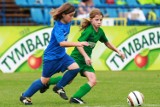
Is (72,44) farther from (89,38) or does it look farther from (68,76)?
(89,38)

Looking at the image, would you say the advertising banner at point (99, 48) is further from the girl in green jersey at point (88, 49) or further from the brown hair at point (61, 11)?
the brown hair at point (61, 11)

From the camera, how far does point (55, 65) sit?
10625 mm

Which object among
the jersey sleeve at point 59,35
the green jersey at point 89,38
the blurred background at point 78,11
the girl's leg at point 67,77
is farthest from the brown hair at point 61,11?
the blurred background at point 78,11

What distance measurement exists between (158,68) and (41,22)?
17.2 ft

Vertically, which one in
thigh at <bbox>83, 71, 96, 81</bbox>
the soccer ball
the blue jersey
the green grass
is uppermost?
the blue jersey

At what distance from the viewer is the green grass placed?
425 inches

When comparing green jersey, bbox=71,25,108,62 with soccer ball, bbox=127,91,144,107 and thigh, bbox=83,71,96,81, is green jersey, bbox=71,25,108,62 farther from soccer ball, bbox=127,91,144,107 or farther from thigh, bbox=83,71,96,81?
soccer ball, bbox=127,91,144,107

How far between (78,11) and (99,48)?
2.91m

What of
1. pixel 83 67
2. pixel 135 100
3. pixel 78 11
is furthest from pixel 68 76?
pixel 78 11

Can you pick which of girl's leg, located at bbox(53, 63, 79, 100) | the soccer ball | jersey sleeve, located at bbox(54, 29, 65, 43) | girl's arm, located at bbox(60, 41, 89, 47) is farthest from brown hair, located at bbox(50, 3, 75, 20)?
the soccer ball

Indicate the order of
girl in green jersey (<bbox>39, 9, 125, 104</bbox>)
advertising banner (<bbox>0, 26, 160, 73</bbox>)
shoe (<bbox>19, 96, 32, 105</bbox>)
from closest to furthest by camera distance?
shoe (<bbox>19, 96, 32, 105</bbox>)
girl in green jersey (<bbox>39, 9, 125, 104</bbox>)
advertising banner (<bbox>0, 26, 160, 73</bbox>)

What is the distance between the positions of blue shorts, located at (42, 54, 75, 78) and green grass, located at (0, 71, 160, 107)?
55 cm

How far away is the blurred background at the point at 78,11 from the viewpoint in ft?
75.7

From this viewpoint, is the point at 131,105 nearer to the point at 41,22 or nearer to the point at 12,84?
the point at 12,84
